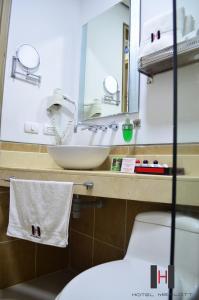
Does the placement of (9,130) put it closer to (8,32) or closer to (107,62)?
(8,32)

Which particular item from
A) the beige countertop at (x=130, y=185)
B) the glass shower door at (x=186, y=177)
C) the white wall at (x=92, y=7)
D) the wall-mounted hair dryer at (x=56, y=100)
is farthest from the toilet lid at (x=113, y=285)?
the white wall at (x=92, y=7)

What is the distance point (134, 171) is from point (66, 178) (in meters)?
0.37

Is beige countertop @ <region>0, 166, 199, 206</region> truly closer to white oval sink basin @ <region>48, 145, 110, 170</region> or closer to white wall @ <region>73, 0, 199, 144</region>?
white oval sink basin @ <region>48, 145, 110, 170</region>

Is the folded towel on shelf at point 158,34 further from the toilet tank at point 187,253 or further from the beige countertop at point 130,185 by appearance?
the toilet tank at point 187,253

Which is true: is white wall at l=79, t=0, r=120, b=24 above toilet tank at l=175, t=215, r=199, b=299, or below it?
above

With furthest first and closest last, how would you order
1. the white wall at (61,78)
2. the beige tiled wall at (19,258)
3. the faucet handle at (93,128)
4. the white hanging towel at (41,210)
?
the faucet handle at (93,128)
the beige tiled wall at (19,258)
the white wall at (61,78)
the white hanging towel at (41,210)

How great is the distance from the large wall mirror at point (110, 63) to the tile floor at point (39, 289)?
1.28 metres

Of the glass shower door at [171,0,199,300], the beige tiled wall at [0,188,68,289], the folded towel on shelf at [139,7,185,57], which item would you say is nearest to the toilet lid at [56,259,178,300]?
the glass shower door at [171,0,199,300]

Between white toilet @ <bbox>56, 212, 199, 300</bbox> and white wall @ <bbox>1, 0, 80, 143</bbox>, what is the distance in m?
1.10

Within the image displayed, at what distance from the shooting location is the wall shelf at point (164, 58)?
39.2 inches

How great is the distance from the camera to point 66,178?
1152mm

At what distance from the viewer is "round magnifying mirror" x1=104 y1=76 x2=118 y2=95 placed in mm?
1647

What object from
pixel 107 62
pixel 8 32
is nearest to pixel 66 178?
pixel 107 62

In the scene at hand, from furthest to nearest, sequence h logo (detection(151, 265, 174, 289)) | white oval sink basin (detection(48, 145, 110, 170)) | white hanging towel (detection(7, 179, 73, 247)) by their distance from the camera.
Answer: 1. white oval sink basin (detection(48, 145, 110, 170))
2. white hanging towel (detection(7, 179, 73, 247))
3. h logo (detection(151, 265, 174, 289))
